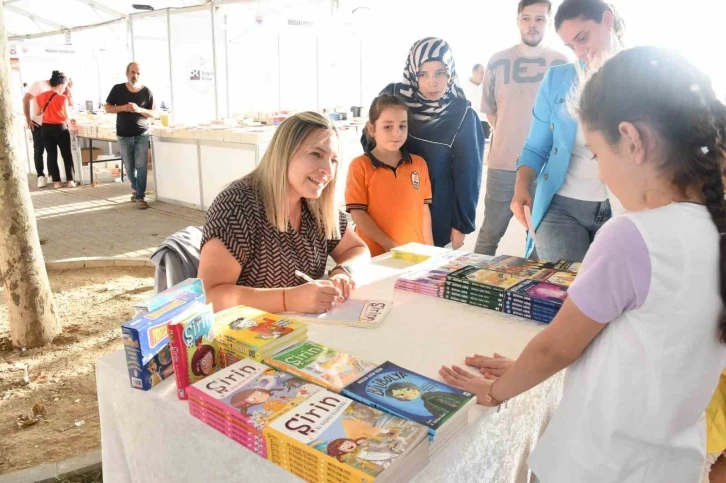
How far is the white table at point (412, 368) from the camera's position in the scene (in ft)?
3.19

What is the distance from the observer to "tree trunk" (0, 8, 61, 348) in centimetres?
276

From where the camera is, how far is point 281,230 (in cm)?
175

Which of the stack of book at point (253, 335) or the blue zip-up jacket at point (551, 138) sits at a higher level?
the blue zip-up jacket at point (551, 138)

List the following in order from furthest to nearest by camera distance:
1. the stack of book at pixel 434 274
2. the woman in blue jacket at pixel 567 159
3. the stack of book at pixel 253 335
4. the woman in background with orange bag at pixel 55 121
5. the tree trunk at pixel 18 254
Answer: the woman in background with orange bag at pixel 55 121, the tree trunk at pixel 18 254, the woman in blue jacket at pixel 567 159, the stack of book at pixel 434 274, the stack of book at pixel 253 335

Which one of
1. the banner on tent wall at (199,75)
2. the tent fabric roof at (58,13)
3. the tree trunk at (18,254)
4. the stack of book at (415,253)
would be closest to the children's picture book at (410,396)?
the stack of book at (415,253)

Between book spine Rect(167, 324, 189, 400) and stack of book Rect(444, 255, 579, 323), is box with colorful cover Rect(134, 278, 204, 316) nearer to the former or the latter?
book spine Rect(167, 324, 189, 400)

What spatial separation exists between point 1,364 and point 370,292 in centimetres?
211

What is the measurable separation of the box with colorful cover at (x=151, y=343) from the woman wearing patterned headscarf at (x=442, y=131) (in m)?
1.49

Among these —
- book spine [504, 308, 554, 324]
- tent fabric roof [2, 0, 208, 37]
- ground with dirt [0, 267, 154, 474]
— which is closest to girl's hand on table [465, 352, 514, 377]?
book spine [504, 308, 554, 324]

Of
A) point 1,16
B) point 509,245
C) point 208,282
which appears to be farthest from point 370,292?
A: point 509,245

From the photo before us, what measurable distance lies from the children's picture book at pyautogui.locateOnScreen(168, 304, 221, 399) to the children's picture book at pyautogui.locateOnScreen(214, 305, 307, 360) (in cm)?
4

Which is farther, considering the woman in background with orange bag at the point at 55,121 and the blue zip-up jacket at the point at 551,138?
the woman in background with orange bag at the point at 55,121

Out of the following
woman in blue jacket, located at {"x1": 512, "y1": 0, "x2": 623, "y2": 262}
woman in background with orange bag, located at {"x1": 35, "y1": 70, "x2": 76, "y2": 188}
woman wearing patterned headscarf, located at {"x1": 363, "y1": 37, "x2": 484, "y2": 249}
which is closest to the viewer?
woman in blue jacket, located at {"x1": 512, "y1": 0, "x2": 623, "y2": 262}

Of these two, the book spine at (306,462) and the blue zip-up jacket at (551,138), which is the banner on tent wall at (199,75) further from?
the book spine at (306,462)
